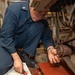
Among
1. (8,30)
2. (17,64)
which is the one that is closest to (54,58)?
(17,64)

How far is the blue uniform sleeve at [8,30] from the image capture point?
4.81 ft

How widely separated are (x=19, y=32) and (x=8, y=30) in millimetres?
169

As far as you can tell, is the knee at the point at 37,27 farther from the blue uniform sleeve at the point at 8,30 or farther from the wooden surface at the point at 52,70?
the wooden surface at the point at 52,70

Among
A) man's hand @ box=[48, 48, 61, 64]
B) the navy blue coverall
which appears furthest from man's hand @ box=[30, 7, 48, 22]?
man's hand @ box=[48, 48, 61, 64]

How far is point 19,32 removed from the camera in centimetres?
162

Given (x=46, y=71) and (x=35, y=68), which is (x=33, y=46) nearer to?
(x=35, y=68)

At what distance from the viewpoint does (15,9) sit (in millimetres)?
1481

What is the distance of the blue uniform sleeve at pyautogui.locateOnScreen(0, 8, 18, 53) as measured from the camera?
1465mm

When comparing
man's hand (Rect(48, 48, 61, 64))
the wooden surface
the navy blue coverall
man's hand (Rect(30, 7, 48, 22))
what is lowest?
the wooden surface

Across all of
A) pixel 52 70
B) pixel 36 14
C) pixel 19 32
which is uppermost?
pixel 36 14

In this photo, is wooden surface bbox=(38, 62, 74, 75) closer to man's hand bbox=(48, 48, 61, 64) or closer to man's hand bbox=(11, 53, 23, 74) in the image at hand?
man's hand bbox=(48, 48, 61, 64)

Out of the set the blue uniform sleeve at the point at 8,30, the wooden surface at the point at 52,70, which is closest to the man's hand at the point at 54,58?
the wooden surface at the point at 52,70

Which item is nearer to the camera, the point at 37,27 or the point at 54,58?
the point at 54,58

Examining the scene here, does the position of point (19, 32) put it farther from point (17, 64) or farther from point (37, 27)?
point (17, 64)
